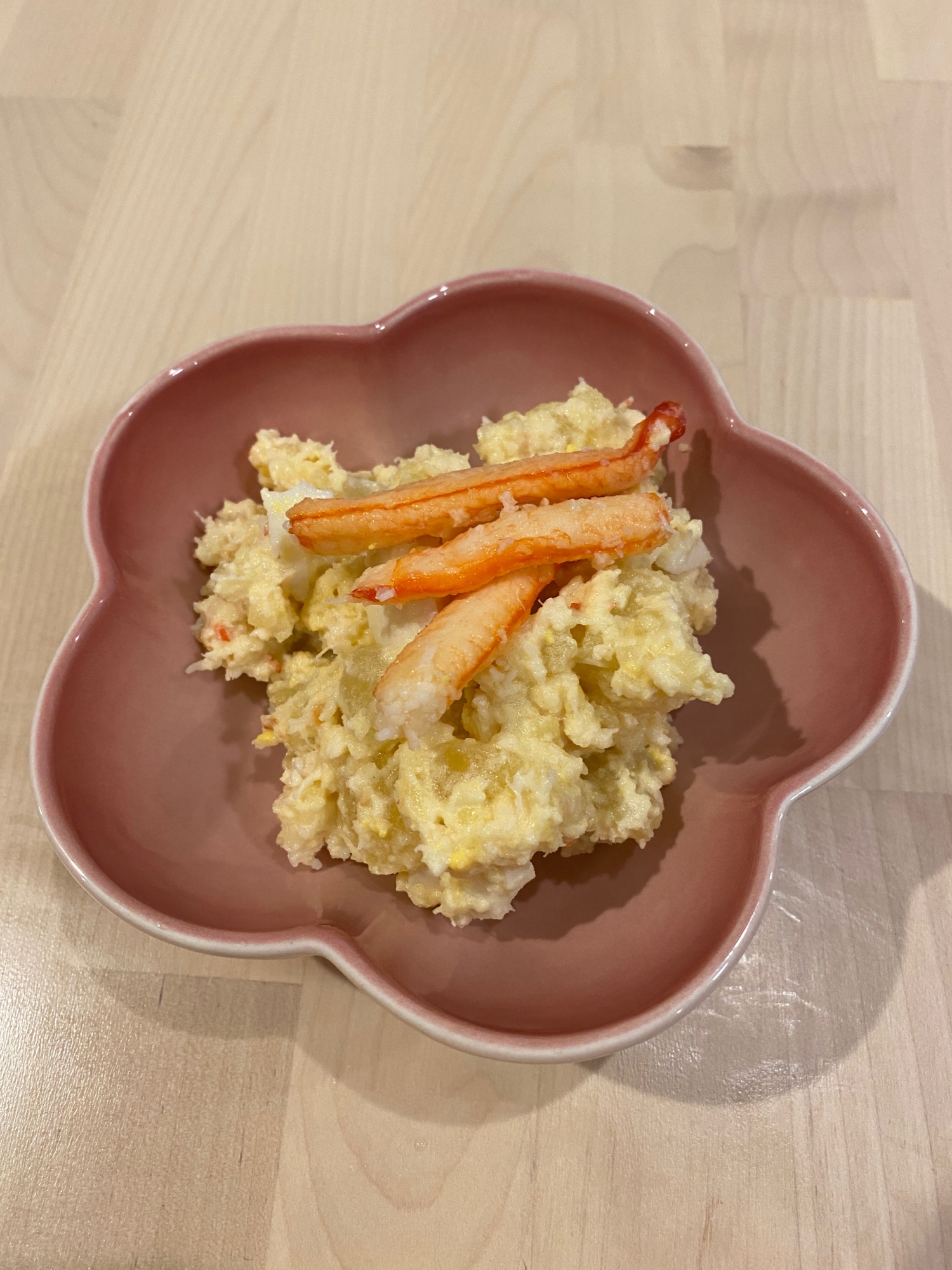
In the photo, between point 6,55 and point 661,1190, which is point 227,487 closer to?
point 661,1190

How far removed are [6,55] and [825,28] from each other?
212 cm

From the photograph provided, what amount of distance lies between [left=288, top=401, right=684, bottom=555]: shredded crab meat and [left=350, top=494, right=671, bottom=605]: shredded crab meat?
40mm

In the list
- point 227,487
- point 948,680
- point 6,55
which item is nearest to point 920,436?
point 948,680

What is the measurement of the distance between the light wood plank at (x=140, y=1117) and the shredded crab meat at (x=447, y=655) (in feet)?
1.88

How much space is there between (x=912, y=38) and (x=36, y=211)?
2243 millimetres

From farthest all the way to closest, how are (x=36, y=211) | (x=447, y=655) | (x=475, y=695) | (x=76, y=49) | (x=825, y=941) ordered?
(x=76, y=49) → (x=36, y=211) → (x=825, y=941) → (x=475, y=695) → (x=447, y=655)

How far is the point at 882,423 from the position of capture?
169 centimetres

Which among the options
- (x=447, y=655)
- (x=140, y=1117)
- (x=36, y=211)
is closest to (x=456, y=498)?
(x=447, y=655)

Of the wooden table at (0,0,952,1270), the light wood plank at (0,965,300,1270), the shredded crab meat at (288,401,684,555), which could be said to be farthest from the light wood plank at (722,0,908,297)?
the light wood plank at (0,965,300,1270)

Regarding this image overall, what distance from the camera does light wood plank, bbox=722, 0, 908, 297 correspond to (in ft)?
6.06

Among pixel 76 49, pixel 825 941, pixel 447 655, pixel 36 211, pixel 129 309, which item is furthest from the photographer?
pixel 76 49

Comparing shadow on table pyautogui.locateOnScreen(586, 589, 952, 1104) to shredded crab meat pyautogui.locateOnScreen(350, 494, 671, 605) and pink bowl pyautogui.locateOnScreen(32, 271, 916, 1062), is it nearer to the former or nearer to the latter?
pink bowl pyautogui.locateOnScreen(32, 271, 916, 1062)

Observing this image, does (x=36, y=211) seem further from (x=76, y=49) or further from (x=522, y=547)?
(x=522, y=547)

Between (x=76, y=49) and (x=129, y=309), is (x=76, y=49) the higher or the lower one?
the higher one
